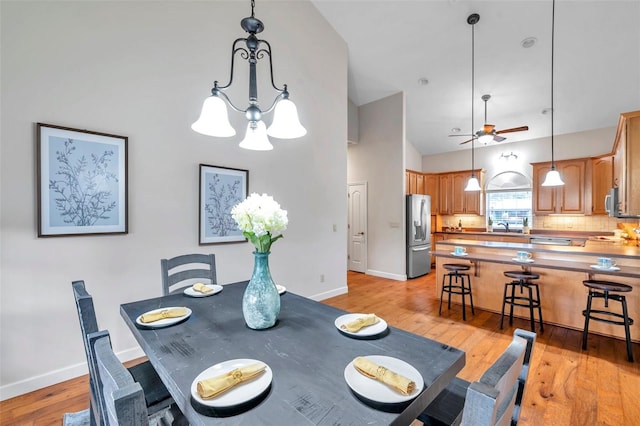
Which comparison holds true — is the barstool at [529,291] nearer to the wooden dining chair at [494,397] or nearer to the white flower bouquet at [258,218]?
the wooden dining chair at [494,397]

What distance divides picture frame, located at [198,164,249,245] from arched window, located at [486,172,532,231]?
6203 mm

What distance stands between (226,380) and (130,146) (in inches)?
98.0

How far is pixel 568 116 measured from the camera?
17.4 feet

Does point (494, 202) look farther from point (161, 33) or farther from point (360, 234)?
point (161, 33)

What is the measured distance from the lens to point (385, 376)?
0.94 meters

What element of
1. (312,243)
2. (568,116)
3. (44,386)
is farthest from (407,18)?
(44,386)

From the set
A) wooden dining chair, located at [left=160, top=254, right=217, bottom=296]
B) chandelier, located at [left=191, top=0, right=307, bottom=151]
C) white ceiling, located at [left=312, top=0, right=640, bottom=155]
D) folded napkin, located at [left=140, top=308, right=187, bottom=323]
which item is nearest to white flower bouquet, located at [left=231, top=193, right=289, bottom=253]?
chandelier, located at [left=191, top=0, right=307, bottom=151]

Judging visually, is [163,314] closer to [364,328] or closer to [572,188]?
[364,328]

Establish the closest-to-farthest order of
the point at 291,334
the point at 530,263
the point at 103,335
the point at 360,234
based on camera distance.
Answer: the point at 103,335 → the point at 291,334 → the point at 530,263 → the point at 360,234

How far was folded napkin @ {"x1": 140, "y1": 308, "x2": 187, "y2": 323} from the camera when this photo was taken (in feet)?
4.78

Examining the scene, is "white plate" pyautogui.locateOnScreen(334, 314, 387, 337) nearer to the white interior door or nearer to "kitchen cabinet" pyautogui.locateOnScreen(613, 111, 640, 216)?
"kitchen cabinet" pyautogui.locateOnScreen(613, 111, 640, 216)

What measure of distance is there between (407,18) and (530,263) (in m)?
3.62

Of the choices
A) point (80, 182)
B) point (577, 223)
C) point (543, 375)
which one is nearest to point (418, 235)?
point (577, 223)

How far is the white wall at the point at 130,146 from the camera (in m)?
2.11
